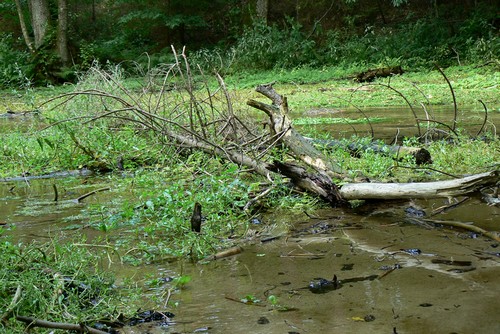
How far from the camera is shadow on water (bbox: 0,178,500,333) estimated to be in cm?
299

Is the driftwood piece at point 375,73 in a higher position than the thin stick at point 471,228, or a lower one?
lower

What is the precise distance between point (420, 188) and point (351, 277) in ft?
3.95

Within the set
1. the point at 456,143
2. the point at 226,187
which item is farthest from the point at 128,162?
the point at 456,143

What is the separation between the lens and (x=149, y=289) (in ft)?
11.8

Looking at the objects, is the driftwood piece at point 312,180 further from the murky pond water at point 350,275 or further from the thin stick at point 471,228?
the thin stick at point 471,228

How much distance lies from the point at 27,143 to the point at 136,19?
64.5 feet

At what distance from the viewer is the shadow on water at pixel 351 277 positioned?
299cm

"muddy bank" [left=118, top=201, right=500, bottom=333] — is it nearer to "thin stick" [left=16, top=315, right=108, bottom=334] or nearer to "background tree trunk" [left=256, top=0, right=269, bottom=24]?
"thin stick" [left=16, top=315, right=108, bottom=334]

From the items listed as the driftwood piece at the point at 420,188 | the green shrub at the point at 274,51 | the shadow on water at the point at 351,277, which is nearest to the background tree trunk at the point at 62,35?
the green shrub at the point at 274,51

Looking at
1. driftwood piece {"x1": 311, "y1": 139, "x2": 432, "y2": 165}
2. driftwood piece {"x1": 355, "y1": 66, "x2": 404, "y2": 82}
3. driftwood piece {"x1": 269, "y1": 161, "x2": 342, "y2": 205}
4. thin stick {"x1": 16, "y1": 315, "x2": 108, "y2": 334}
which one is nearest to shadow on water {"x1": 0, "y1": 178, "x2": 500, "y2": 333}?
driftwood piece {"x1": 269, "y1": 161, "x2": 342, "y2": 205}

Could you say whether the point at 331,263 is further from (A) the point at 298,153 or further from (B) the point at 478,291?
(A) the point at 298,153

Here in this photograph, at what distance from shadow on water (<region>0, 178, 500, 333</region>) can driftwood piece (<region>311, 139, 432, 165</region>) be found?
1.27 meters

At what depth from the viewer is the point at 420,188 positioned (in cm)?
450

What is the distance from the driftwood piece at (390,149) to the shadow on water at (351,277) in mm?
1272
